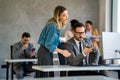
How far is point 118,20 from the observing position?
6836mm

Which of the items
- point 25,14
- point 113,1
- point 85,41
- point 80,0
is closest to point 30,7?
point 25,14

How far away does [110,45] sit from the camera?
3.36 m

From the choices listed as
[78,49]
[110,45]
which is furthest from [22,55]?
[110,45]

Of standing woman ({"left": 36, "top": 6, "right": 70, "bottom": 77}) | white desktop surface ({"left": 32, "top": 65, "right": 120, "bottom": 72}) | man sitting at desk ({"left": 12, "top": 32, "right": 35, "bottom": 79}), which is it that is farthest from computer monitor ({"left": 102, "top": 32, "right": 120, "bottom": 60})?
man sitting at desk ({"left": 12, "top": 32, "right": 35, "bottom": 79})

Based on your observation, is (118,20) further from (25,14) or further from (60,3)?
(25,14)

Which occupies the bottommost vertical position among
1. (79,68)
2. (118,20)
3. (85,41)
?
(79,68)

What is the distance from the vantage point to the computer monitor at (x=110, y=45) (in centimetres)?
332

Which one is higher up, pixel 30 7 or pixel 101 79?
pixel 30 7

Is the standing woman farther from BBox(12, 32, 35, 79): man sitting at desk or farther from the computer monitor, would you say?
BBox(12, 32, 35, 79): man sitting at desk

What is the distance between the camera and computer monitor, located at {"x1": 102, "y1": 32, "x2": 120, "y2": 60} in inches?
131

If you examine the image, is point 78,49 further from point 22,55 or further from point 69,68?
point 22,55

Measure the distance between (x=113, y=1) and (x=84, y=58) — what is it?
12.8ft

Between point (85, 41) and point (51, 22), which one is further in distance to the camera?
point (85, 41)

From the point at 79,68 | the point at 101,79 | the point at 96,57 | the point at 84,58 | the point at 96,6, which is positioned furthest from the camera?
the point at 96,6
